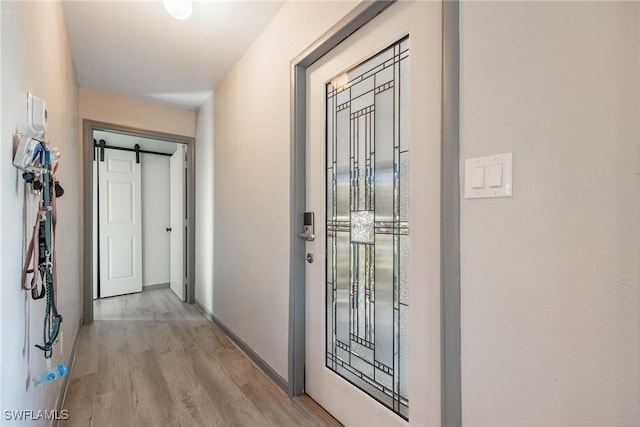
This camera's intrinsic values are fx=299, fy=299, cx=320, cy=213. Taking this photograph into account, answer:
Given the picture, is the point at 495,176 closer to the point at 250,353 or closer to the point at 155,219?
the point at 250,353

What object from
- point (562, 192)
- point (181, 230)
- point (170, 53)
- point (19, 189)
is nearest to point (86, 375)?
point (19, 189)

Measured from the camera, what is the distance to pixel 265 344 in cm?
214

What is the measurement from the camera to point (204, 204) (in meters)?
3.45

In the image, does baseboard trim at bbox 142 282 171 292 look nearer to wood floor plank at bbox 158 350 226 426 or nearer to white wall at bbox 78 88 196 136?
white wall at bbox 78 88 196 136

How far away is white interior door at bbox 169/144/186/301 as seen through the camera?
154 inches

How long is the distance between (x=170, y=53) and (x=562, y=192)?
278cm

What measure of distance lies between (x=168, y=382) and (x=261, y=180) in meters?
1.49

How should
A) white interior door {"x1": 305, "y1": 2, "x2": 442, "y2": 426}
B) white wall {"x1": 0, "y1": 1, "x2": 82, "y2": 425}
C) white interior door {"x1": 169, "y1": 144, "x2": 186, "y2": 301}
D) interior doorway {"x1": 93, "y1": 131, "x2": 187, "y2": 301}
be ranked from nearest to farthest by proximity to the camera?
white wall {"x1": 0, "y1": 1, "x2": 82, "y2": 425} → white interior door {"x1": 305, "y1": 2, "x2": 442, "y2": 426} → white interior door {"x1": 169, "y1": 144, "x2": 186, "y2": 301} → interior doorway {"x1": 93, "y1": 131, "x2": 187, "y2": 301}

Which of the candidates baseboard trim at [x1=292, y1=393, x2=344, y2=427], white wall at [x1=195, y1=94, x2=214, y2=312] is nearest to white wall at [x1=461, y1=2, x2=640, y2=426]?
baseboard trim at [x1=292, y1=393, x2=344, y2=427]

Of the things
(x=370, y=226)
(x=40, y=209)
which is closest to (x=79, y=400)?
(x=40, y=209)

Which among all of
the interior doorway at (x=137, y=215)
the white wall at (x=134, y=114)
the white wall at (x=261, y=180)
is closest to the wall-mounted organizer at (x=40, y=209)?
the white wall at (x=261, y=180)

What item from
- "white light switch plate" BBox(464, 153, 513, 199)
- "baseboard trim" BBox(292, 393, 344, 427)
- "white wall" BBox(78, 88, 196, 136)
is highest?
"white wall" BBox(78, 88, 196, 136)

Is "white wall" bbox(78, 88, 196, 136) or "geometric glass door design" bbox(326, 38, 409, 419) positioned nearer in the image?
"geometric glass door design" bbox(326, 38, 409, 419)

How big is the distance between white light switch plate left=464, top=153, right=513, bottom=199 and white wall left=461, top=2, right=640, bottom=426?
0.02m
